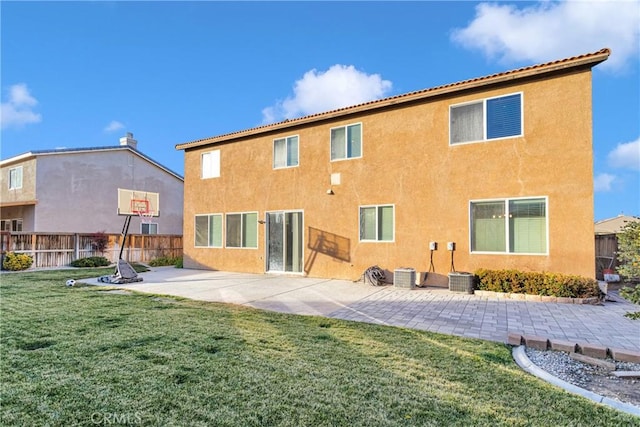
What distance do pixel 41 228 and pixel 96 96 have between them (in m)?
7.85

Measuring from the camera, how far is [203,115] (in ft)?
66.7

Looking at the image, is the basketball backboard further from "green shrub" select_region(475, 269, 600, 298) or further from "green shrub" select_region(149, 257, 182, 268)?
"green shrub" select_region(475, 269, 600, 298)

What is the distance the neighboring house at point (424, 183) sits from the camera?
26.7ft

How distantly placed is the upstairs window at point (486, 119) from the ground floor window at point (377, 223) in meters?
2.84

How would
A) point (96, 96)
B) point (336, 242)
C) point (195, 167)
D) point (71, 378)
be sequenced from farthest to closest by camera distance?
point (96, 96) → point (195, 167) → point (336, 242) → point (71, 378)

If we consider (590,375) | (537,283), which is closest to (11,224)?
(537,283)

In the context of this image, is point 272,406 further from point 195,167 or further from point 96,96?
point 96,96

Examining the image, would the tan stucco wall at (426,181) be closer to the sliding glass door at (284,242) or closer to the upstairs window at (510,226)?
the upstairs window at (510,226)

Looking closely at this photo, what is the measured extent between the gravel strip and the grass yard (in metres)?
0.38

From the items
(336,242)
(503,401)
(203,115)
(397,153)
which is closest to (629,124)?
(397,153)

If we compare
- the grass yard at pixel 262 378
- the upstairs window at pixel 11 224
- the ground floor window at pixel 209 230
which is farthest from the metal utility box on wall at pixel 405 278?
the upstairs window at pixel 11 224

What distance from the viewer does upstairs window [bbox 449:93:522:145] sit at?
884cm

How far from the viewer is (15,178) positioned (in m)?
20.0

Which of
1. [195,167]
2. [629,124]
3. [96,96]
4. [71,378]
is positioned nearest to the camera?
[71,378]
